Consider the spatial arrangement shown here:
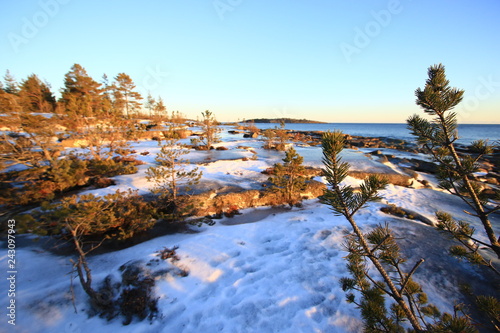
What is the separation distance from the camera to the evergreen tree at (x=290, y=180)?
889 centimetres

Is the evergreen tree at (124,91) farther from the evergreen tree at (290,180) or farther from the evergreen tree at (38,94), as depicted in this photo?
the evergreen tree at (290,180)

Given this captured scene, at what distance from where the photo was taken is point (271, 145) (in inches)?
1001

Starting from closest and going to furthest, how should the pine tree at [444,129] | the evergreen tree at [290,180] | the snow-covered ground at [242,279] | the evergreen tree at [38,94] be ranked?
the pine tree at [444,129] → the snow-covered ground at [242,279] → the evergreen tree at [290,180] → the evergreen tree at [38,94]

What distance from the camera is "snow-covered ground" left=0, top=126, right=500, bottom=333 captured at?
3678 millimetres

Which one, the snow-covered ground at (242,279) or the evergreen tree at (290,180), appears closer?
the snow-covered ground at (242,279)

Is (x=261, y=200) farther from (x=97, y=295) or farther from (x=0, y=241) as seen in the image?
(x=0, y=241)

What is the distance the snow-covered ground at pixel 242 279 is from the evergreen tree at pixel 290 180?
193 centimetres

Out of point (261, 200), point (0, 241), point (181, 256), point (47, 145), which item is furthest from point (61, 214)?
point (47, 145)

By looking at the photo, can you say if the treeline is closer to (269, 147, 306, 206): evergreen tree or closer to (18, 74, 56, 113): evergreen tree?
(18, 74, 56, 113): evergreen tree

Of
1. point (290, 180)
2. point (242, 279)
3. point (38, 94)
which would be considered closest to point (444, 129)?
point (242, 279)

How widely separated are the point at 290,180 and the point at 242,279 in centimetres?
558

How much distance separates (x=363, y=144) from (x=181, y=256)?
35.7m

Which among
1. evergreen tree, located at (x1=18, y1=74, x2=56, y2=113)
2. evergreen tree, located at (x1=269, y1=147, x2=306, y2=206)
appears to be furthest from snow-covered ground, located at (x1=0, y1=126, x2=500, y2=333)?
evergreen tree, located at (x1=18, y1=74, x2=56, y2=113)

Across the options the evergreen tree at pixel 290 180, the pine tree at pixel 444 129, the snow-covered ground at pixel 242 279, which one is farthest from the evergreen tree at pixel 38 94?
the pine tree at pixel 444 129
